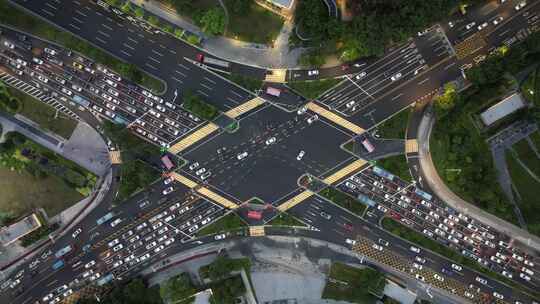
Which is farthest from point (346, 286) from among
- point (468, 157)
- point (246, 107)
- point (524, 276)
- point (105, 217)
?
point (105, 217)

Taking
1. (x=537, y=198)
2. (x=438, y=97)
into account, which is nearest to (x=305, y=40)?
(x=438, y=97)

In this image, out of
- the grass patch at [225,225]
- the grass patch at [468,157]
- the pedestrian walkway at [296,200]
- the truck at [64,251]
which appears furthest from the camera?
the truck at [64,251]

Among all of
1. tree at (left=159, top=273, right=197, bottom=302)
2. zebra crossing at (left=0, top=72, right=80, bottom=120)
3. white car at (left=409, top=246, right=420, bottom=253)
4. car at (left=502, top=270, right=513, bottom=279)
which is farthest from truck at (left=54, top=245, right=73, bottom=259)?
car at (left=502, top=270, right=513, bottom=279)

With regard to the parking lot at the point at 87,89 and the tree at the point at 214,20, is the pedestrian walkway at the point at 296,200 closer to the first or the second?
the parking lot at the point at 87,89

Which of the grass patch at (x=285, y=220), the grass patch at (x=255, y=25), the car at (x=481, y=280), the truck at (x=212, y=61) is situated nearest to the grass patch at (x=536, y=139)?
the car at (x=481, y=280)

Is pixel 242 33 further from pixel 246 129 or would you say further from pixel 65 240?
pixel 65 240

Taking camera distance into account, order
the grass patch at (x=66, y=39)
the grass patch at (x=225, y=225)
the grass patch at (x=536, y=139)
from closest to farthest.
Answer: the grass patch at (x=536, y=139), the grass patch at (x=66, y=39), the grass patch at (x=225, y=225)

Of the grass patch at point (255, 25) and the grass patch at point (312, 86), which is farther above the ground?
the grass patch at point (255, 25)

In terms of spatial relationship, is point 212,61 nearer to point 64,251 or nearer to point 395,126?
point 395,126
